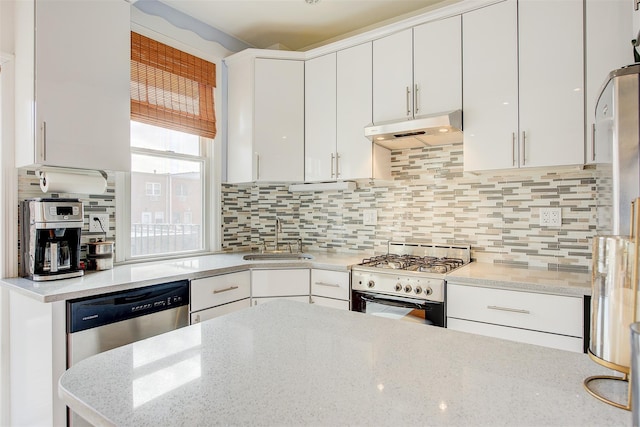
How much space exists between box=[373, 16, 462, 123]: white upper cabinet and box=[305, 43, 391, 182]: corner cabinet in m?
0.12

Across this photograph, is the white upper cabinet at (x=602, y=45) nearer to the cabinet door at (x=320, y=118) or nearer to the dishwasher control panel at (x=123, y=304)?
the cabinet door at (x=320, y=118)

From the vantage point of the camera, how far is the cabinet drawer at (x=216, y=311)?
7.42 ft

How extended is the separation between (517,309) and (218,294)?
5.73 feet

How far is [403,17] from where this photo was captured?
2.90 meters

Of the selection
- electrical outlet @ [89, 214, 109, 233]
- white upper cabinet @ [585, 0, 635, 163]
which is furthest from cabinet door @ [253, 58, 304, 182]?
white upper cabinet @ [585, 0, 635, 163]

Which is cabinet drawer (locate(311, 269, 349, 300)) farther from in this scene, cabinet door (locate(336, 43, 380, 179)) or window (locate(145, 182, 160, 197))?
window (locate(145, 182, 160, 197))

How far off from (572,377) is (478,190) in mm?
1964

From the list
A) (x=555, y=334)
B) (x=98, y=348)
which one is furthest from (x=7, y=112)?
(x=555, y=334)

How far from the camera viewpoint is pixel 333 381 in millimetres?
738

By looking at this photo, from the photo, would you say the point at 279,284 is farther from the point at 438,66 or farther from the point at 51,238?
the point at 438,66

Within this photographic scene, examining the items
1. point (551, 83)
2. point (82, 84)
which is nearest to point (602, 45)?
point (551, 83)

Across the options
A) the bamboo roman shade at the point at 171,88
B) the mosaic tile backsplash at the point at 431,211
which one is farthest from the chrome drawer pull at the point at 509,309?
the bamboo roman shade at the point at 171,88

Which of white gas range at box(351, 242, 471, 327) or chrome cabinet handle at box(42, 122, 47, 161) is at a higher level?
chrome cabinet handle at box(42, 122, 47, 161)

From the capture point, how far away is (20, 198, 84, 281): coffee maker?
1.90m
